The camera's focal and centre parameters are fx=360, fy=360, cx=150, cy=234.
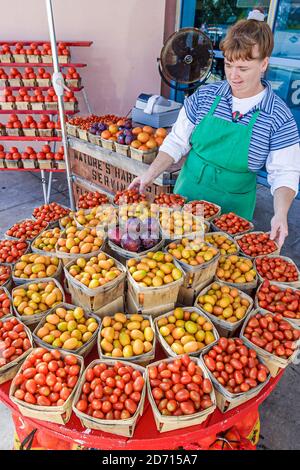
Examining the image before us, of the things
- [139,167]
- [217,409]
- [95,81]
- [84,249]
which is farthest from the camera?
[95,81]

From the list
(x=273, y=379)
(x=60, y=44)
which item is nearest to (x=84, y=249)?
(x=273, y=379)

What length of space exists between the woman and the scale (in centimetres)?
155

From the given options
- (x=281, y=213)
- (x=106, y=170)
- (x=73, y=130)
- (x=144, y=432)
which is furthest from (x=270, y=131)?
(x=73, y=130)

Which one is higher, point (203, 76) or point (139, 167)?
point (203, 76)

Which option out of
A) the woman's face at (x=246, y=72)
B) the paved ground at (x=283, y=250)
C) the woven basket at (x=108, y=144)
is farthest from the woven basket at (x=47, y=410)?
the woven basket at (x=108, y=144)

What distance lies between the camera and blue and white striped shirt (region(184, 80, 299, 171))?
89.9 inches

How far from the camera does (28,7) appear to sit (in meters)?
5.77

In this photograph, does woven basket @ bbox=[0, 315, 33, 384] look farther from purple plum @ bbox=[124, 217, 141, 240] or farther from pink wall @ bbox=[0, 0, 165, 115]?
pink wall @ bbox=[0, 0, 165, 115]

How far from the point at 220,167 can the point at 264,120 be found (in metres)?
0.49

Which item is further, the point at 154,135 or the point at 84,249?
the point at 154,135

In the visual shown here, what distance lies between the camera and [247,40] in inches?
78.2
